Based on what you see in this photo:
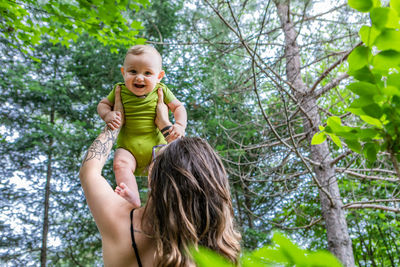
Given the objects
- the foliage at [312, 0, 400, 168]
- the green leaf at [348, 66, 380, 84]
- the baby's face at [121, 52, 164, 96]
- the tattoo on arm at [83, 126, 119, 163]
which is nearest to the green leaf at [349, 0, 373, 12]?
the foliage at [312, 0, 400, 168]

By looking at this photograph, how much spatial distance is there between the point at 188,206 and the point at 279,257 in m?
0.80

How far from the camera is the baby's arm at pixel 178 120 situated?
1.71 meters

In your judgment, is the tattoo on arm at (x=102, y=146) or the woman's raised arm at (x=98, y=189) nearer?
the woman's raised arm at (x=98, y=189)

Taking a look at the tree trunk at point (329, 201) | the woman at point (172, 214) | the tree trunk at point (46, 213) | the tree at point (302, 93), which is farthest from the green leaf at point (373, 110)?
the tree trunk at point (46, 213)

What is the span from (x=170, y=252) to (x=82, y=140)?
6949 mm

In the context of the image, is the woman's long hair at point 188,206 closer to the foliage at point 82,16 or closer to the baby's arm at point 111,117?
the baby's arm at point 111,117

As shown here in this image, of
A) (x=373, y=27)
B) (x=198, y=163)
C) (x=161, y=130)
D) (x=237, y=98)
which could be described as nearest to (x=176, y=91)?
(x=237, y=98)

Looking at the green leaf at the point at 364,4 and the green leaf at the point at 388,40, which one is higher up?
the green leaf at the point at 364,4

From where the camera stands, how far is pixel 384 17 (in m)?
0.63

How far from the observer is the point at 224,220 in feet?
3.85

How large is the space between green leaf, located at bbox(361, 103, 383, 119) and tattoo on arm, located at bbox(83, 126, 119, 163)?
106 cm

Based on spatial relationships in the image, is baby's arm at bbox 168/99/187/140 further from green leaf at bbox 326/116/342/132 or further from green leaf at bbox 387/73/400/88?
green leaf at bbox 387/73/400/88

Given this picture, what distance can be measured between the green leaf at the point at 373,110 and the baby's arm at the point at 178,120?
3.65 feet

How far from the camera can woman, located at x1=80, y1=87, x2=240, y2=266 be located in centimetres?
110
